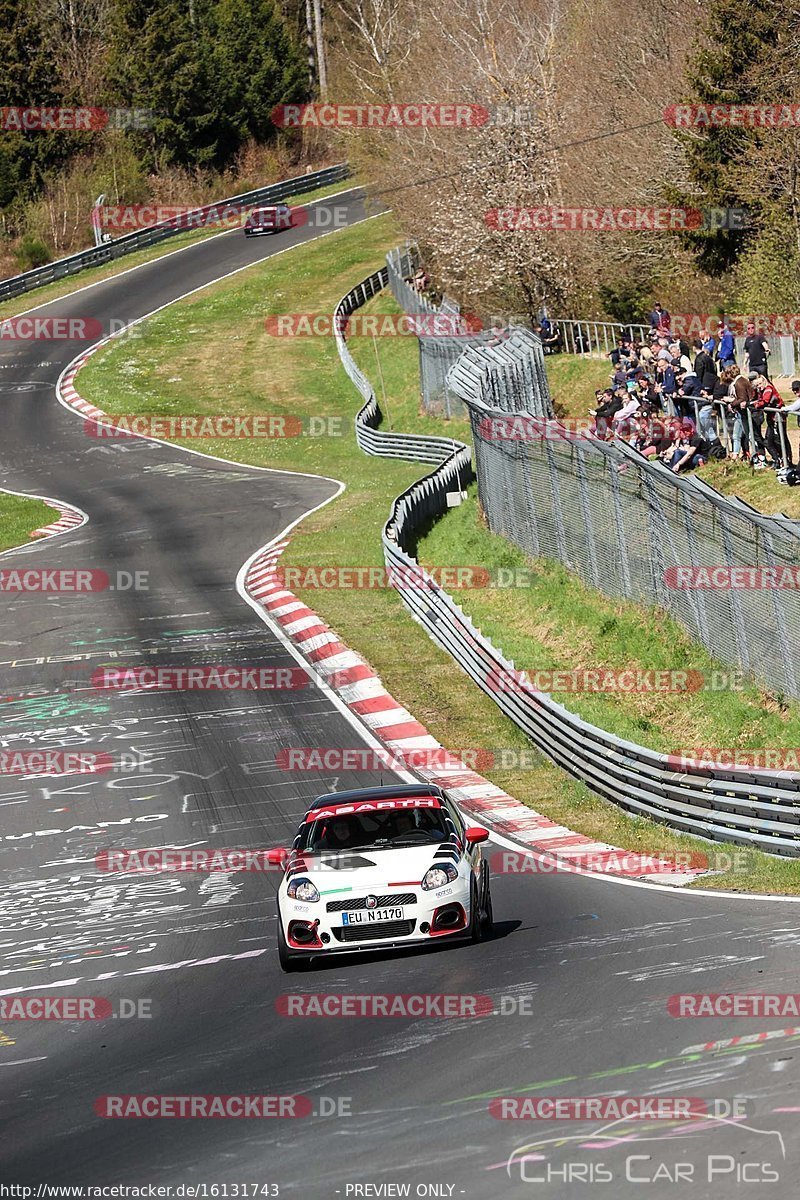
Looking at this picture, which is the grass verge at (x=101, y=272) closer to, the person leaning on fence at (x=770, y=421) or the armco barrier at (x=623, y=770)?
the armco barrier at (x=623, y=770)

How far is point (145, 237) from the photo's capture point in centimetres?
7406

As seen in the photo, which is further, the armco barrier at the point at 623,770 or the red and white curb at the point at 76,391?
the red and white curb at the point at 76,391

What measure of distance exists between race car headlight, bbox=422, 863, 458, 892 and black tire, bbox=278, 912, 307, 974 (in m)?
1.11

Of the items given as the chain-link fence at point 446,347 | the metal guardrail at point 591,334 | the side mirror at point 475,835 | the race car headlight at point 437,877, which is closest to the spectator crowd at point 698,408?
the chain-link fence at point 446,347

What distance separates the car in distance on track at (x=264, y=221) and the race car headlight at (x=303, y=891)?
64524 millimetres

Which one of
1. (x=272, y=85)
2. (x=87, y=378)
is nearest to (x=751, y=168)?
(x=87, y=378)

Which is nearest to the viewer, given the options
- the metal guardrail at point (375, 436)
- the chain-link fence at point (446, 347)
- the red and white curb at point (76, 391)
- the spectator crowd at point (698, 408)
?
the spectator crowd at point (698, 408)

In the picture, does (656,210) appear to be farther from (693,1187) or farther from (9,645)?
(693,1187)

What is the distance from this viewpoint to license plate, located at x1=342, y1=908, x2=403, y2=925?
40.3 feet

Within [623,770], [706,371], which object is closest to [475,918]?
[623,770]

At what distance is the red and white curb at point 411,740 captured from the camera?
53.0 feet

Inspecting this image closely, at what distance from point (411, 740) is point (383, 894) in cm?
960

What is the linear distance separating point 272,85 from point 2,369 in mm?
37231

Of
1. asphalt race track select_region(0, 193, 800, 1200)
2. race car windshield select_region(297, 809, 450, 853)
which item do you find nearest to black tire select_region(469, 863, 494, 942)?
asphalt race track select_region(0, 193, 800, 1200)
